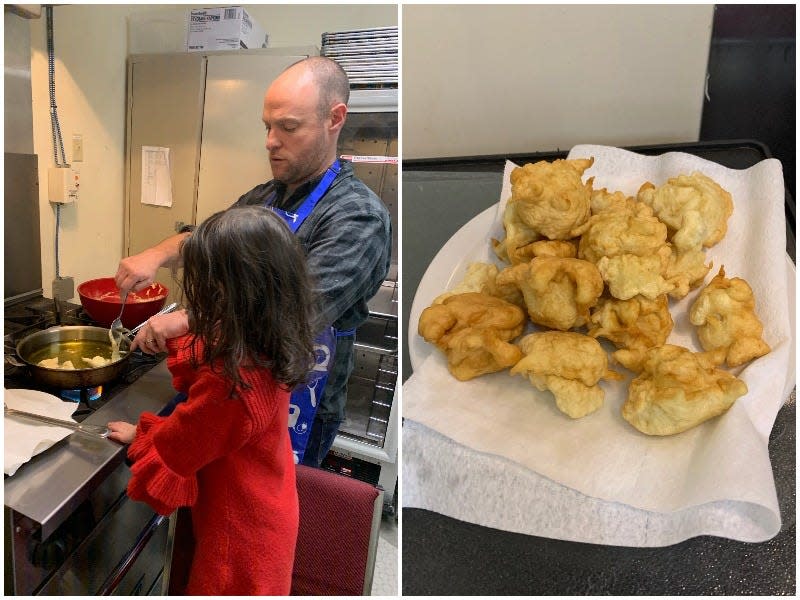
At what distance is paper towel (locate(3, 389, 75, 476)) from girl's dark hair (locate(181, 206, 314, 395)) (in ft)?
0.93

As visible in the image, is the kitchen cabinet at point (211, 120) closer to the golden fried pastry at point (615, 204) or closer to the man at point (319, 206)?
the man at point (319, 206)

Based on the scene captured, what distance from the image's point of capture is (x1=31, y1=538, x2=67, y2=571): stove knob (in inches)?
32.3

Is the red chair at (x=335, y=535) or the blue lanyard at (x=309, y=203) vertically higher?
the blue lanyard at (x=309, y=203)

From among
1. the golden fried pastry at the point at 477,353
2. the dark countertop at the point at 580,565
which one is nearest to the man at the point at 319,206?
the golden fried pastry at the point at 477,353

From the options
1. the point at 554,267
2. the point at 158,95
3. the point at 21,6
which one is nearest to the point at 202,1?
the point at 158,95

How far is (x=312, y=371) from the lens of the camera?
1.11 meters

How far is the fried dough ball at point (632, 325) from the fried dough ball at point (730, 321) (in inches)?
2.4

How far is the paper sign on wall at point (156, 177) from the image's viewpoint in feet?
4.81

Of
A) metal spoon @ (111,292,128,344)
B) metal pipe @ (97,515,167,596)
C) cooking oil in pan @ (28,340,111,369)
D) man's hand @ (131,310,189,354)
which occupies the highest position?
man's hand @ (131,310,189,354)

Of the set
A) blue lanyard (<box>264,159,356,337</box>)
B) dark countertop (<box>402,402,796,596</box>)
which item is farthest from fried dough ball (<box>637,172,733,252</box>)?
blue lanyard (<box>264,159,356,337</box>)

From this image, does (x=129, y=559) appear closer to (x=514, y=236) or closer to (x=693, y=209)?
(x=514, y=236)

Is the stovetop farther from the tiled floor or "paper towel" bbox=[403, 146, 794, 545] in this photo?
the tiled floor

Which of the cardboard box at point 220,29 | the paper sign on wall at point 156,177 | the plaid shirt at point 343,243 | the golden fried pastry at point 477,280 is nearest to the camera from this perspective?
the plaid shirt at point 343,243

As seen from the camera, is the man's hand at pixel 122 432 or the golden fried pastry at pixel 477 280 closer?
the man's hand at pixel 122 432
